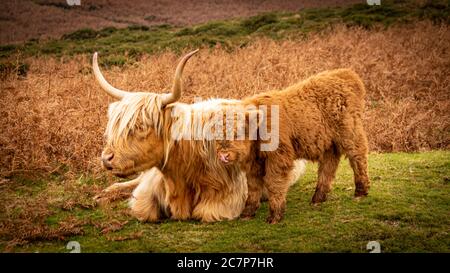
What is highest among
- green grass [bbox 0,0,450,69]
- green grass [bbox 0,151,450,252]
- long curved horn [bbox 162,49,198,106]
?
green grass [bbox 0,0,450,69]

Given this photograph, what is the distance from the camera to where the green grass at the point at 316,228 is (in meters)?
4.26

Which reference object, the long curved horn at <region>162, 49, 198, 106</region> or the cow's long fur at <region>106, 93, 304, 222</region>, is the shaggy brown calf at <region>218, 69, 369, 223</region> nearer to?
the cow's long fur at <region>106, 93, 304, 222</region>

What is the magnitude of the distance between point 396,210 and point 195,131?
6.75 ft

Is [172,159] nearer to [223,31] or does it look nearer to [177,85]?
[177,85]

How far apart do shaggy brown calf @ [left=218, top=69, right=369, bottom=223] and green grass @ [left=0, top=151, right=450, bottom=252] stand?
25 cm

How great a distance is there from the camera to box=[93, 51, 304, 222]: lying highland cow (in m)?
4.70

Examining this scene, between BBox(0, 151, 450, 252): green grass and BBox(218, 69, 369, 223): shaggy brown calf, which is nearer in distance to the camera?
BBox(0, 151, 450, 252): green grass

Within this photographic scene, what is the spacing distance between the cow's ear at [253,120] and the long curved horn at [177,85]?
0.66 meters

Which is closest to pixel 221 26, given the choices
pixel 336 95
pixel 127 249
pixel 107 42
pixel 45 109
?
pixel 107 42

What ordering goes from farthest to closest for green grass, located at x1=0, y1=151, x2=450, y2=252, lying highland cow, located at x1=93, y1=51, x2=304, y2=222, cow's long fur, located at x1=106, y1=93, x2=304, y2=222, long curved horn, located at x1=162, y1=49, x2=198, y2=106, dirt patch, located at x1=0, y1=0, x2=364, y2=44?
dirt patch, located at x1=0, y1=0, x2=364, y2=44 → cow's long fur, located at x1=106, y1=93, x2=304, y2=222 → lying highland cow, located at x1=93, y1=51, x2=304, y2=222 → long curved horn, located at x1=162, y1=49, x2=198, y2=106 → green grass, located at x1=0, y1=151, x2=450, y2=252

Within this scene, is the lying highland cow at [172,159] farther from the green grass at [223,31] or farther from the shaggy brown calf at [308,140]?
the green grass at [223,31]

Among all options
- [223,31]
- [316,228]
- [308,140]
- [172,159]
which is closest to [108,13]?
[223,31]

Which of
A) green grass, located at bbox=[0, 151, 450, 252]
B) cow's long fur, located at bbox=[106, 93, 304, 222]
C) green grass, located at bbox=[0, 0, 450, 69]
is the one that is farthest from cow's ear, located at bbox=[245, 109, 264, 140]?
green grass, located at bbox=[0, 0, 450, 69]
